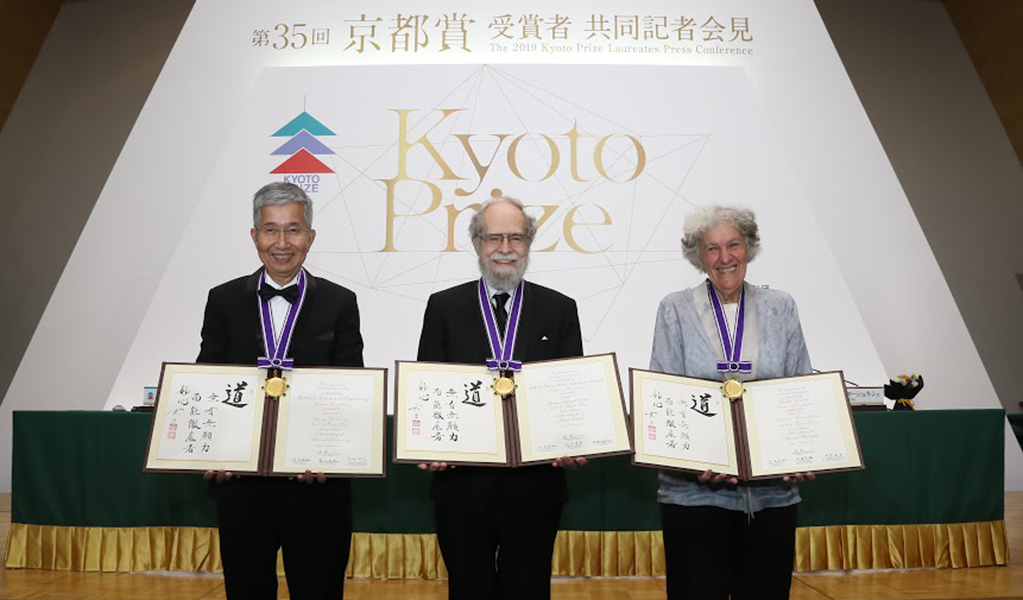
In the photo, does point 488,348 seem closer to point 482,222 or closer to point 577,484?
point 482,222

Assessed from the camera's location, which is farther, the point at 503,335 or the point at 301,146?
the point at 301,146

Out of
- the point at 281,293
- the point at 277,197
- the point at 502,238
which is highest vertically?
the point at 277,197

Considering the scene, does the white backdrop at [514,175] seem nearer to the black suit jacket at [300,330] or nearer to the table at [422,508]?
the table at [422,508]

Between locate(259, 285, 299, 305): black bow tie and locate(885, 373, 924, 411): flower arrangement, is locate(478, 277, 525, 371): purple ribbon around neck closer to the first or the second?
locate(259, 285, 299, 305): black bow tie

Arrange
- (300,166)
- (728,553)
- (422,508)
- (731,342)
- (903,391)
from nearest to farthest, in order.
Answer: (728,553) → (731,342) → (422,508) → (903,391) → (300,166)

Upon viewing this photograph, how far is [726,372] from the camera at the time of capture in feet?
6.88

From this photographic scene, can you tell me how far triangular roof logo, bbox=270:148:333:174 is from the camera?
5.28 m

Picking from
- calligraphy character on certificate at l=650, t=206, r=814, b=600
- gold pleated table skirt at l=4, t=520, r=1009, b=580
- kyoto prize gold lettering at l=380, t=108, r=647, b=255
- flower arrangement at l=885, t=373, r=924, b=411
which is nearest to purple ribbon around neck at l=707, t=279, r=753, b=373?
calligraphy character on certificate at l=650, t=206, r=814, b=600

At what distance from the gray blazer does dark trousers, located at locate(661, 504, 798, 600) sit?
65 millimetres

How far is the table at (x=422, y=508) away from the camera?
12.6ft

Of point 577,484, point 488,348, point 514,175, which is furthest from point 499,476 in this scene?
point 514,175

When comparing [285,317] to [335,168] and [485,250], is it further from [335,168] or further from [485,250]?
[335,168]

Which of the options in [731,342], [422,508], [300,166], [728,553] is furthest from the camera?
Answer: [300,166]

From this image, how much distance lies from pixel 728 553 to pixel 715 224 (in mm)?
837
